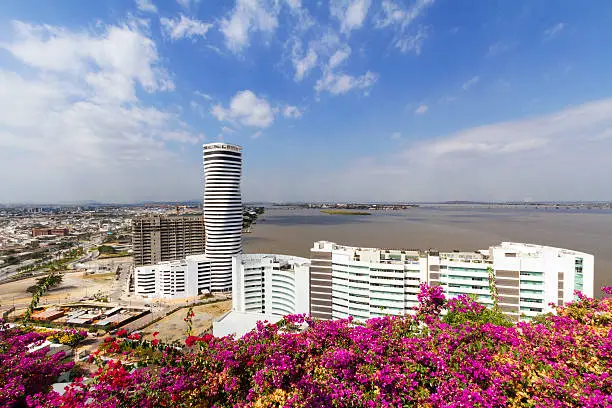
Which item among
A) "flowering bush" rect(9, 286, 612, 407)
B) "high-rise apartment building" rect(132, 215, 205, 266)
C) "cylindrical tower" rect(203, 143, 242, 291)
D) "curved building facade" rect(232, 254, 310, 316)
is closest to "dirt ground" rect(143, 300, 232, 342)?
"curved building facade" rect(232, 254, 310, 316)

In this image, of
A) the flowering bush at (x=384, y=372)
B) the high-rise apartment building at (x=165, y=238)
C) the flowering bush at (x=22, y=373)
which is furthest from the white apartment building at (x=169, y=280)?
the flowering bush at (x=384, y=372)

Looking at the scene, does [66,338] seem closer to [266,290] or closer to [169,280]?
[169,280]

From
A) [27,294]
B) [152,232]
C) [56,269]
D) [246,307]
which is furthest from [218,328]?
[56,269]

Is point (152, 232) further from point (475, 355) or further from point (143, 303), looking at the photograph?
point (475, 355)

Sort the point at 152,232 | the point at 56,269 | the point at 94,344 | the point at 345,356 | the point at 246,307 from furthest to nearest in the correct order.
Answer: the point at 56,269, the point at 152,232, the point at 246,307, the point at 94,344, the point at 345,356

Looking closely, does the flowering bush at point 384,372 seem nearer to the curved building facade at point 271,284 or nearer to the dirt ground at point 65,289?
the curved building facade at point 271,284

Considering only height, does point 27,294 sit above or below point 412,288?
below

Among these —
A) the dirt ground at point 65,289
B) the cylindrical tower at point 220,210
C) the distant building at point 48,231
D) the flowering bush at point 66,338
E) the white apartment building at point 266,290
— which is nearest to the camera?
the white apartment building at point 266,290

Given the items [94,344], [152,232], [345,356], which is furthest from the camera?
[152,232]
